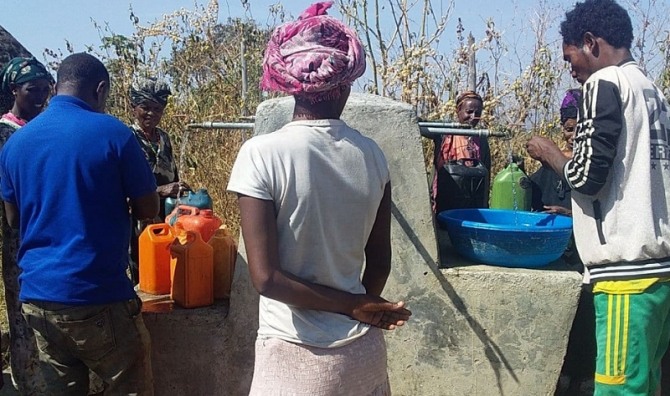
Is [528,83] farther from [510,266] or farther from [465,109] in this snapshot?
[510,266]

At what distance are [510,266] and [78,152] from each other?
6.27 feet

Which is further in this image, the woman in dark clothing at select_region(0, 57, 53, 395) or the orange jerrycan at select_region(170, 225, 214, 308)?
the woman in dark clothing at select_region(0, 57, 53, 395)

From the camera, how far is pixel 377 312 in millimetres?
1574

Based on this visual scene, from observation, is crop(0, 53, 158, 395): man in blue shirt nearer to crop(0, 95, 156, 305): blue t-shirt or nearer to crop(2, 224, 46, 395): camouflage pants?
crop(0, 95, 156, 305): blue t-shirt

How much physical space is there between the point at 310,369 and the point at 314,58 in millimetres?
763

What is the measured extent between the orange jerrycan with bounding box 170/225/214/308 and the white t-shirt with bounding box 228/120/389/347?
1253 millimetres

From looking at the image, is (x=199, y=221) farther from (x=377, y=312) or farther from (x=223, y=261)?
(x=377, y=312)

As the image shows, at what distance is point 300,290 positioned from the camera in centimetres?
148

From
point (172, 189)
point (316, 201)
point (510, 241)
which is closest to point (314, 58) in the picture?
point (316, 201)

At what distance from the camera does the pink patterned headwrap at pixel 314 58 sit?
1.46 meters

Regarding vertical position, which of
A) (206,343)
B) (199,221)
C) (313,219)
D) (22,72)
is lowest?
(206,343)

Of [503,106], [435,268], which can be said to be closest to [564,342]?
[435,268]

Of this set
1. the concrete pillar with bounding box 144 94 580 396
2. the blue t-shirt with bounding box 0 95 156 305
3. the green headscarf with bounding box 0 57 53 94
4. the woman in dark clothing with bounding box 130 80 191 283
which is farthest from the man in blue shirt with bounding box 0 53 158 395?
the woman in dark clothing with bounding box 130 80 191 283

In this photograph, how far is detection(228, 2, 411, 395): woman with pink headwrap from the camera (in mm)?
1439
